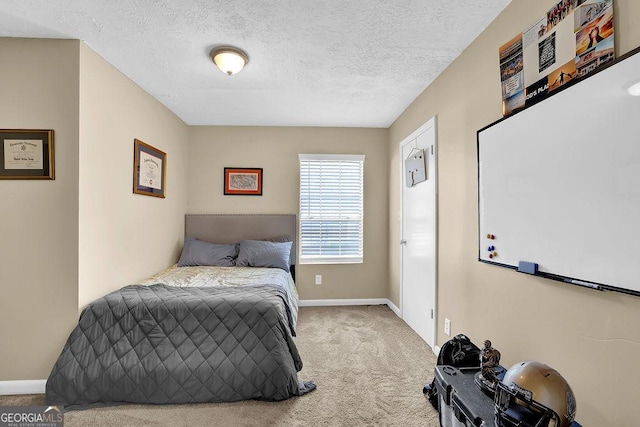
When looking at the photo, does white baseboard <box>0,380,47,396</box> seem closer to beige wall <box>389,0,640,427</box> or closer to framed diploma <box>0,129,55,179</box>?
framed diploma <box>0,129,55,179</box>

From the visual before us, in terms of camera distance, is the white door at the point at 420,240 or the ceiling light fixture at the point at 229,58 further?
the white door at the point at 420,240

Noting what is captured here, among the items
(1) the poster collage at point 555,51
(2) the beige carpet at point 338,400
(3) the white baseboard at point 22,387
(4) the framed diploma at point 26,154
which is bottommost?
(2) the beige carpet at point 338,400

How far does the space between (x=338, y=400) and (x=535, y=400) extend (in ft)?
4.25

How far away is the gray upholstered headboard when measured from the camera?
4.05 m

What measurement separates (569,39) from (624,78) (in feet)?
1.25

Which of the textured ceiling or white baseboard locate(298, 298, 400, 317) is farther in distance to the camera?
white baseboard locate(298, 298, 400, 317)

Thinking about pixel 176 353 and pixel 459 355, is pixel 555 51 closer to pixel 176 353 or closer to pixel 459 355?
pixel 459 355

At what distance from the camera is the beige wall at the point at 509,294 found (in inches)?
45.7

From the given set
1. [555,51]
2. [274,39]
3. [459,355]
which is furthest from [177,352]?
[555,51]

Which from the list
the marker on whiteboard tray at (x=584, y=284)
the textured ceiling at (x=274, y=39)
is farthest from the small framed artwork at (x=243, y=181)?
the marker on whiteboard tray at (x=584, y=284)

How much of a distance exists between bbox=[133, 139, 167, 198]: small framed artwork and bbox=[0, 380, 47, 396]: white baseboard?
161cm

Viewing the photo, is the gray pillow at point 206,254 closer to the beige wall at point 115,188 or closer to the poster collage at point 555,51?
the beige wall at point 115,188

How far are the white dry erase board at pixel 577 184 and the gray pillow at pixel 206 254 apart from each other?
288 centimetres

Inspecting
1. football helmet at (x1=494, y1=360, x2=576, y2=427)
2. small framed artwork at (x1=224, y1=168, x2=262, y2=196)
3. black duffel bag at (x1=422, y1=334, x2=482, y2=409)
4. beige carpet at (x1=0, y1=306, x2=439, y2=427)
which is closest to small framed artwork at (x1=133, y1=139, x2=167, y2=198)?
small framed artwork at (x1=224, y1=168, x2=262, y2=196)
